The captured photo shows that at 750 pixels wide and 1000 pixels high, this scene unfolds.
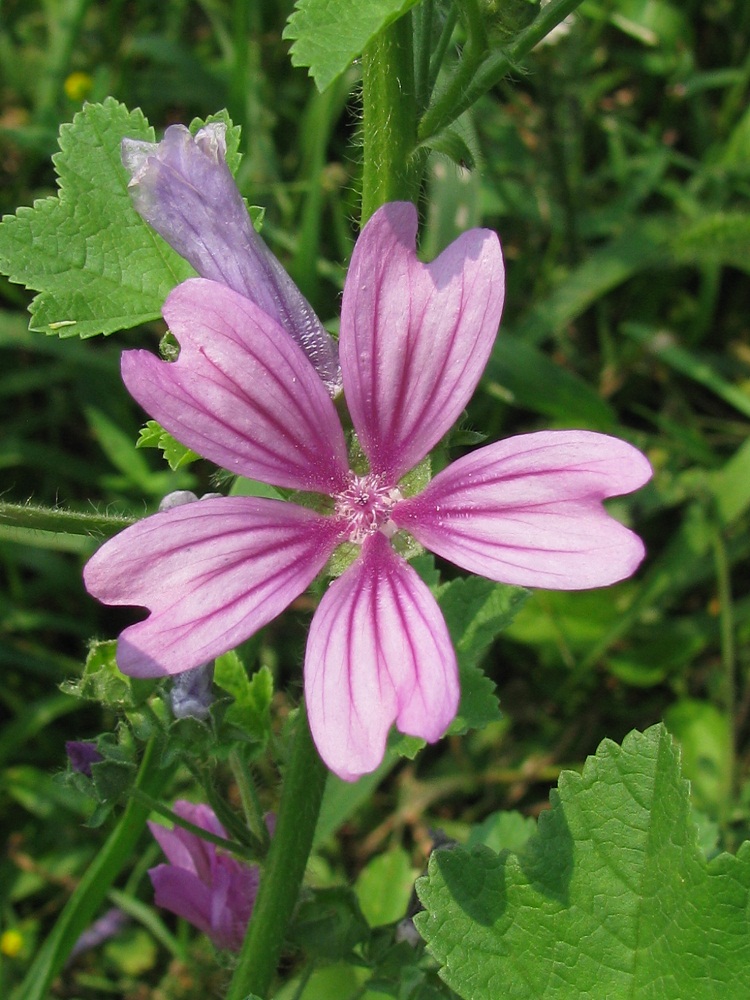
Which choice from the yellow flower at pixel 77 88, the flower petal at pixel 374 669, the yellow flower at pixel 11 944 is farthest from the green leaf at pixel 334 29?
the yellow flower at pixel 77 88

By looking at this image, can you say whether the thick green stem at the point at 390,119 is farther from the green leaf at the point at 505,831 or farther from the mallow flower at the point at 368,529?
the green leaf at the point at 505,831

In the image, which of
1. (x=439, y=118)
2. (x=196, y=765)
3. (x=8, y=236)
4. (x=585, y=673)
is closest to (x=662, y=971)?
(x=196, y=765)

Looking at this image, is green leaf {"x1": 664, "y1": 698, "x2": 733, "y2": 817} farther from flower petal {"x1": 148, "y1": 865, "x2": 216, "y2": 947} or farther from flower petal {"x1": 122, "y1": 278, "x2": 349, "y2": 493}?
flower petal {"x1": 122, "y1": 278, "x2": 349, "y2": 493}

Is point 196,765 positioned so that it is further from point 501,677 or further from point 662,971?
point 501,677

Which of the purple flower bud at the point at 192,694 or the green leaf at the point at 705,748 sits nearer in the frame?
the purple flower bud at the point at 192,694

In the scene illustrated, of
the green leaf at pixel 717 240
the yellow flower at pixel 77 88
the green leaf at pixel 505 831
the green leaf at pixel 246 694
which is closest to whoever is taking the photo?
the green leaf at pixel 246 694

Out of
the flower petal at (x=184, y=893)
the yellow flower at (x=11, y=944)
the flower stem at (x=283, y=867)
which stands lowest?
the yellow flower at (x=11, y=944)

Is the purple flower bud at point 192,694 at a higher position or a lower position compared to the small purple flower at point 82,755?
higher

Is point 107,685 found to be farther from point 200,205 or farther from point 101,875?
point 101,875

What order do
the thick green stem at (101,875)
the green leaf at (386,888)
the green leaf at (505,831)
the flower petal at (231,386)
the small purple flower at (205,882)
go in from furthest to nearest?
the green leaf at (386,888), the green leaf at (505,831), the thick green stem at (101,875), the small purple flower at (205,882), the flower petal at (231,386)
